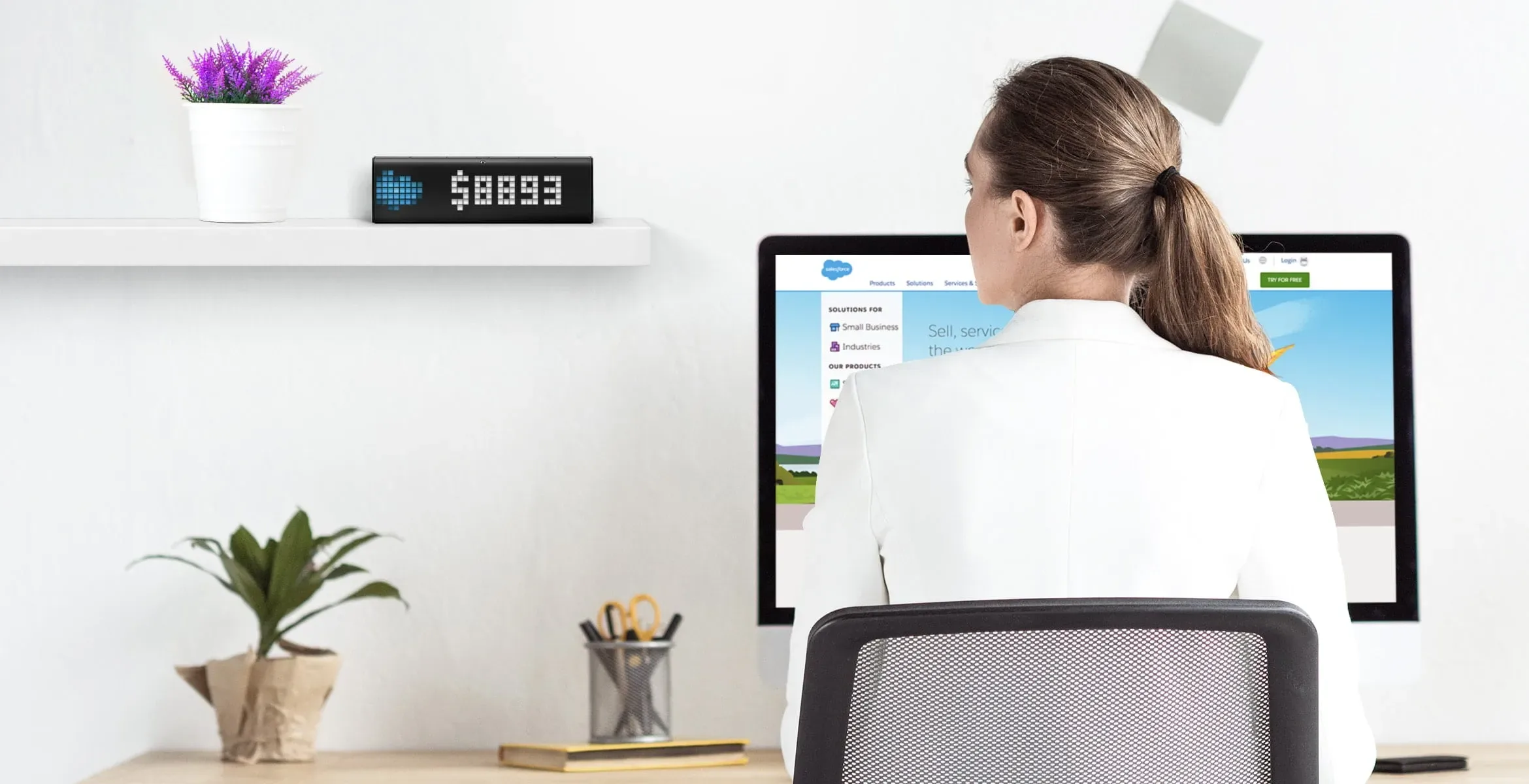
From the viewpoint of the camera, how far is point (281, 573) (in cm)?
159

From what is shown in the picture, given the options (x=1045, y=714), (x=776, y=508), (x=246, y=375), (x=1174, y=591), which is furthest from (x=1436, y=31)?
(x=246, y=375)

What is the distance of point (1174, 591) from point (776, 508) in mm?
653

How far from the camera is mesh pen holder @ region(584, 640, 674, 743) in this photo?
160 centimetres

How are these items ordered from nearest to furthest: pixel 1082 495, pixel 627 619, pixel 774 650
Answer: pixel 1082 495 < pixel 774 650 < pixel 627 619

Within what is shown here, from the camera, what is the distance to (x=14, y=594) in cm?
172

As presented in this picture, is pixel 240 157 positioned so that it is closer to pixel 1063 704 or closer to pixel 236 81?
pixel 236 81

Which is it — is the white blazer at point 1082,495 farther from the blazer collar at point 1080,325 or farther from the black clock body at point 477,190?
the black clock body at point 477,190

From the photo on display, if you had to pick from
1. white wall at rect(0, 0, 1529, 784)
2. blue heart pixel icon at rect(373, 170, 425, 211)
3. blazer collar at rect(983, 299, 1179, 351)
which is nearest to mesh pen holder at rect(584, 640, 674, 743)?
white wall at rect(0, 0, 1529, 784)

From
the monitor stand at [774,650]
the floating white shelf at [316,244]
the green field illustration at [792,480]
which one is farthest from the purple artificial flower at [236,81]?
the monitor stand at [774,650]

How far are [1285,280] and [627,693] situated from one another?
90 cm

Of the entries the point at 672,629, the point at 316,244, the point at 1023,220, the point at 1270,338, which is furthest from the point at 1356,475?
the point at 316,244

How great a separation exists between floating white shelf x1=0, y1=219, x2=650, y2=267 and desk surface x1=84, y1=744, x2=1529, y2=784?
0.58 m

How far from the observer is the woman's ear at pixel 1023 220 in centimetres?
108

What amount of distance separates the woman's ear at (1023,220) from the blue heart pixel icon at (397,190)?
2.48ft
